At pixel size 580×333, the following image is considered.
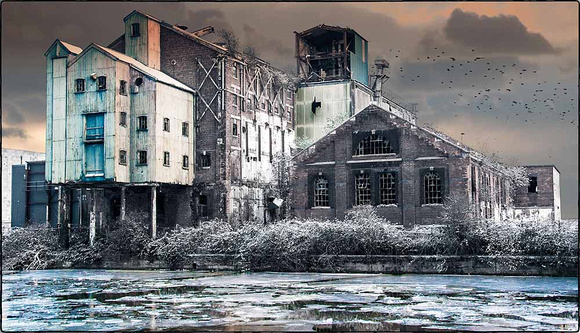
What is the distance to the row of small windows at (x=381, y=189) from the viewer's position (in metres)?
42.4

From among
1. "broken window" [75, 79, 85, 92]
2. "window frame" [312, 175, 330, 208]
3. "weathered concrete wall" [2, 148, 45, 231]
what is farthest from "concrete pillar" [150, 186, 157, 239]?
"weathered concrete wall" [2, 148, 45, 231]

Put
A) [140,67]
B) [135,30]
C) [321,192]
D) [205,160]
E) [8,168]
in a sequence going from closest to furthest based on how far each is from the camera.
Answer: [321,192], [140,67], [205,160], [135,30], [8,168]

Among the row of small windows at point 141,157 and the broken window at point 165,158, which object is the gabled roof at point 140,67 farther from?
the row of small windows at point 141,157

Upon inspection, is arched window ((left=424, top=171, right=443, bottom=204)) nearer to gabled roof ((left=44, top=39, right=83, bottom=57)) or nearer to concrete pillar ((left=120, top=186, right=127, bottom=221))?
concrete pillar ((left=120, top=186, right=127, bottom=221))

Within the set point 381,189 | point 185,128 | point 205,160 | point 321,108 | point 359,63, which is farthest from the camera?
point 359,63

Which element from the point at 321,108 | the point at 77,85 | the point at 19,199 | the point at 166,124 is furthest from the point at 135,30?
the point at 19,199

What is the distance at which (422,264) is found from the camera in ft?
109

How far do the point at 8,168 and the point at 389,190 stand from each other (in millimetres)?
38231

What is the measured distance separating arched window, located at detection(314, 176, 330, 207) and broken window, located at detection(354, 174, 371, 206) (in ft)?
5.97

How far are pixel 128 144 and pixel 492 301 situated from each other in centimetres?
2899

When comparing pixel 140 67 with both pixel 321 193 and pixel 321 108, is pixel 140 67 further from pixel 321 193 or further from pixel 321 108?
pixel 321 108

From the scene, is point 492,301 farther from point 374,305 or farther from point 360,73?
point 360,73

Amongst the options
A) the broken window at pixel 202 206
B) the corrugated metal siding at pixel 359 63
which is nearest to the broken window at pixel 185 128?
the broken window at pixel 202 206

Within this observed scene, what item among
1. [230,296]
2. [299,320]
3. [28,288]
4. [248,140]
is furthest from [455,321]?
→ [248,140]
